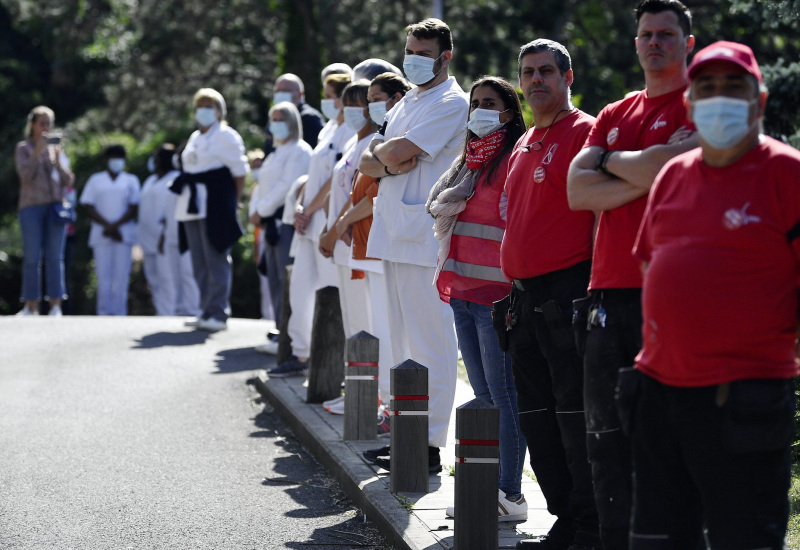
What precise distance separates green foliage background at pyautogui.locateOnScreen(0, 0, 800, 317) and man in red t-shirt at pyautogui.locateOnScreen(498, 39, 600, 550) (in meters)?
16.7

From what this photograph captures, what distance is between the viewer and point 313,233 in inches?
404

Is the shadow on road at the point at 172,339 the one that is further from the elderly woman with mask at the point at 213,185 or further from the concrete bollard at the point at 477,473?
the concrete bollard at the point at 477,473

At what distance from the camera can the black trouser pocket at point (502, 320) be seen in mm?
5559

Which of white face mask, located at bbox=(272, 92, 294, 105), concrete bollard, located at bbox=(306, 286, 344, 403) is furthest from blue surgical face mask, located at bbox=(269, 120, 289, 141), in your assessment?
concrete bollard, located at bbox=(306, 286, 344, 403)

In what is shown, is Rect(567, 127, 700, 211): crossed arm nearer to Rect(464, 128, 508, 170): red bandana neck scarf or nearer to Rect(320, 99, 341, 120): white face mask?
Rect(464, 128, 508, 170): red bandana neck scarf

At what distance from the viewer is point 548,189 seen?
17.3 feet

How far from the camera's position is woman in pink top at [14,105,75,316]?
16.0 metres

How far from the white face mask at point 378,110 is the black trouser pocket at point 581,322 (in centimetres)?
362

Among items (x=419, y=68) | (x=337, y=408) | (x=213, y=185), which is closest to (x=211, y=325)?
(x=213, y=185)

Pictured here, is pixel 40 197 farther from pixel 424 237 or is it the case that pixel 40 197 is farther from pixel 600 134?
pixel 600 134

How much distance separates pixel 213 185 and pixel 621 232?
9.70m

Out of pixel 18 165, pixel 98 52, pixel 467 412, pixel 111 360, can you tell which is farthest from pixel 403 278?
pixel 98 52

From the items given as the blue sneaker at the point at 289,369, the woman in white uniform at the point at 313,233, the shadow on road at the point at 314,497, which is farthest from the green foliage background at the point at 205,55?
the shadow on road at the point at 314,497

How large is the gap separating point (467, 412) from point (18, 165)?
1190 cm
